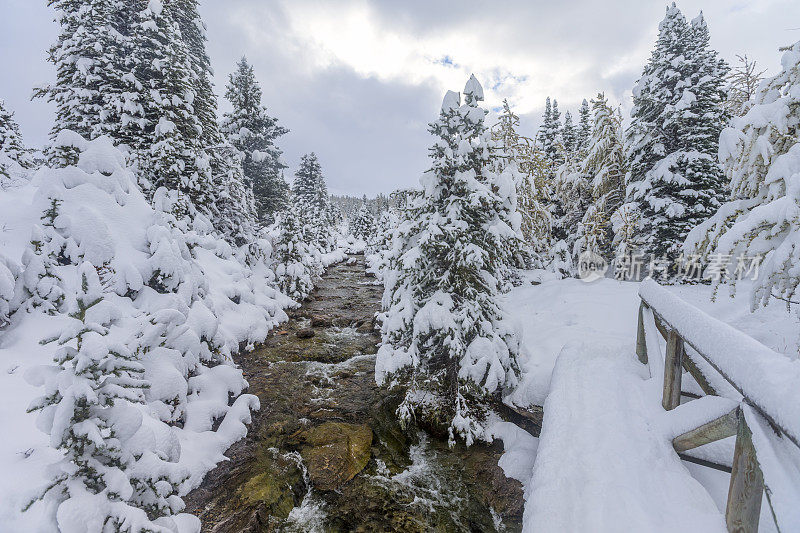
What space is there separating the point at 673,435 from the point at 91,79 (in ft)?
63.4

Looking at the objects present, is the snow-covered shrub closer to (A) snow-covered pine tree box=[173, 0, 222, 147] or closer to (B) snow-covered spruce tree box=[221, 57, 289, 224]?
(A) snow-covered pine tree box=[173, 0, 222, 147]

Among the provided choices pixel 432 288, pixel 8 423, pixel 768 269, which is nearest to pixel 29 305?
pixel 8 423

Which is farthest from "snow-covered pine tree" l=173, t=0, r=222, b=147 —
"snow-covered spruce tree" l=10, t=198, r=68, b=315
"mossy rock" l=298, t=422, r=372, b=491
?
"mossy rock" l=298, t=422, r=372, b=491

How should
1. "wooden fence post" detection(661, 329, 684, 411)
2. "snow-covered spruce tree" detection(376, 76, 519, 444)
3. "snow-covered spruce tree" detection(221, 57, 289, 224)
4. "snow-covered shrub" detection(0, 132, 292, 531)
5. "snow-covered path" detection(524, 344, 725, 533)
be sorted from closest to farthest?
1. "snow-covered shrub" detection(0, 132, 292, 531)
2. "snow-covered path" detection(524, 344, 725, 533)
3. "wooden fence post" detection(661, 329, 684, 411)
4. "snow-covered spruce tree" detection(376, 76, 519, 444)
5. "snow-covered spruce tree" detection(221, 57, 289, 224)

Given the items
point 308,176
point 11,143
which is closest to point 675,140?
point 308,176

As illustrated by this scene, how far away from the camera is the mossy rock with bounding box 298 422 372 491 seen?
5977 millimetres

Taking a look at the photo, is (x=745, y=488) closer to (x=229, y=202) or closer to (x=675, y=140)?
(x=675, y=140)

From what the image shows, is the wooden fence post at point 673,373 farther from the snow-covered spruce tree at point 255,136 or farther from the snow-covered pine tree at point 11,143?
the snow-covered pine tree at point 11,143

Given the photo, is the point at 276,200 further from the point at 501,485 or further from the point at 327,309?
the point at 501,485

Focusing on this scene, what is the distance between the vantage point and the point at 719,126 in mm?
13023

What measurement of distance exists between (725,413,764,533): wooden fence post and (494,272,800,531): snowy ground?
16 centimetres

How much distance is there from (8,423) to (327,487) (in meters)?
4.41

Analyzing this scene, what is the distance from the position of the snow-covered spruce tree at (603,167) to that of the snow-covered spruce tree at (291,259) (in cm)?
1462

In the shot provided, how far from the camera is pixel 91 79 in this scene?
12258 mm
